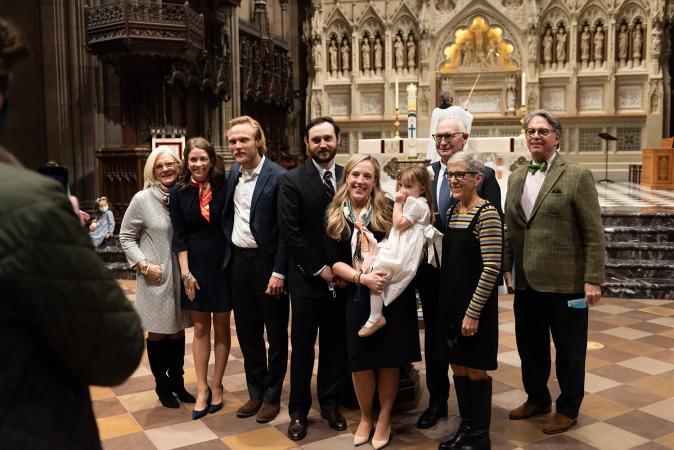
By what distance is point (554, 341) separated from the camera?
3.79m

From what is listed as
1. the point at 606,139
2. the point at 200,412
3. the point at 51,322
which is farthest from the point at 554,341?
the point at 606,139

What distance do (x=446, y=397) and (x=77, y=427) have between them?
2941 millimetres

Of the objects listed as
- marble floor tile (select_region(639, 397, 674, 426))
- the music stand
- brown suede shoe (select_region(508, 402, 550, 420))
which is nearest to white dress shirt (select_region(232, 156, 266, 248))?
brown suede shoe (select_region(508, 402, 550, 420))

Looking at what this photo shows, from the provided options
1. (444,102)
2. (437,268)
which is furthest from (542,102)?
(437,268)

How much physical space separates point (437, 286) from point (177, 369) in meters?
1.81

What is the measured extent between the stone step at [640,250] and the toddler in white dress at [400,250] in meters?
5.39

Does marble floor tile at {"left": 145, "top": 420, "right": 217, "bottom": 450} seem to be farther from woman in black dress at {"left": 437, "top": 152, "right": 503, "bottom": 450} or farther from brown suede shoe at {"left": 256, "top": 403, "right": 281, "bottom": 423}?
woman in black dress at {"left": 437, "top": 152, "right": 503, "bottom": 450}

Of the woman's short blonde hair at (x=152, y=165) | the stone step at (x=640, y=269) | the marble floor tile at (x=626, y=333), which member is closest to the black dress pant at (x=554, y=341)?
the marble floor tile at (x=626, y=333)

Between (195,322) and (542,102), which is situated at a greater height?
(542,102)

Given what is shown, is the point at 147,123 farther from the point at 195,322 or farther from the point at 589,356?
the point at 589,356

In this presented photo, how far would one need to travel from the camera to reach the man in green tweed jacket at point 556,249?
3.56 metres

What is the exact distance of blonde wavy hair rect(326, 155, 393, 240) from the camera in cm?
350

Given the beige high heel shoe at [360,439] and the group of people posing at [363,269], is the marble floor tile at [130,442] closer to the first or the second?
the group of people posing at [363,269]

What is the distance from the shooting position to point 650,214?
8.27 metres
